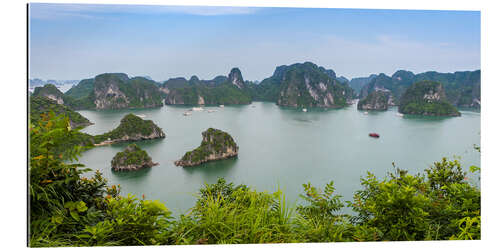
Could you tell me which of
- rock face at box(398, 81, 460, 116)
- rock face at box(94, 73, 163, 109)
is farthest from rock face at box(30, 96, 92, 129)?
rock face at box(398, 81, 460, 116)

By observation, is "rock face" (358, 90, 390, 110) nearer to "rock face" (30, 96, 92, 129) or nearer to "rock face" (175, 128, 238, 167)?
"rock face" (175, 128, 238, 167)

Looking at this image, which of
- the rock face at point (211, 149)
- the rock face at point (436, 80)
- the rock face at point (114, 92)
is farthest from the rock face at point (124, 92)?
the rock face at point (436, 80)

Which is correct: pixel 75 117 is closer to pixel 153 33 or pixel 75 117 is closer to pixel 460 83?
pixel 153 33

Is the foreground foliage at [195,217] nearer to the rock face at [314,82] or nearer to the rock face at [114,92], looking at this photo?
the rock face at [114,92]

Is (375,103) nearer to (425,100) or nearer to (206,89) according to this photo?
(425,100)

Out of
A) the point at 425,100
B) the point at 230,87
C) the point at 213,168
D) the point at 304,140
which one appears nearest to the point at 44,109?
the point at 230,87
